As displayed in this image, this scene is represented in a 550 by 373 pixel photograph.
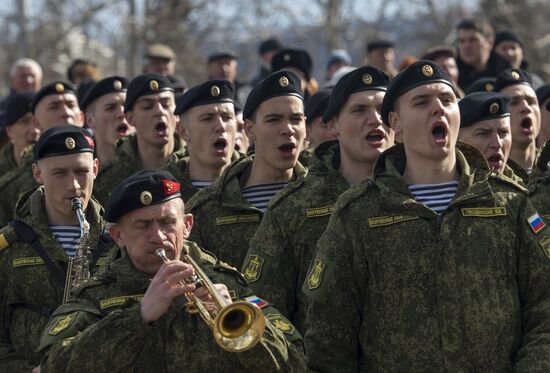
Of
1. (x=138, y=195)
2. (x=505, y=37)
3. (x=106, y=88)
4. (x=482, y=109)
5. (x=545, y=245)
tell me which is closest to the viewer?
(x=545, y=245)

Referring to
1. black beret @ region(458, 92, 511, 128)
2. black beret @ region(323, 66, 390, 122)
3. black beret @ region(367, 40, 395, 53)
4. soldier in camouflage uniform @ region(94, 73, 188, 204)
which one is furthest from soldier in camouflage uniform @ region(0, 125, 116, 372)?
black beret @ region(367, 40, 395, 53)

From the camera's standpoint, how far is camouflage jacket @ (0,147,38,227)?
10234 millimetres

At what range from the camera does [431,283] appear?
19.8 feet

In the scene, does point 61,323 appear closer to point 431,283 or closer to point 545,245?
point 431,283

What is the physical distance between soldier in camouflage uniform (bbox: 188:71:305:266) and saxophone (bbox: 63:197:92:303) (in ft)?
2.44

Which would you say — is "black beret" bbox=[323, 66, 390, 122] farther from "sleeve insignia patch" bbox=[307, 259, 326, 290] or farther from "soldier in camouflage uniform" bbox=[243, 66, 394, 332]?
"sleeve insignia patch" bbox=[307, 259, 326, 290]

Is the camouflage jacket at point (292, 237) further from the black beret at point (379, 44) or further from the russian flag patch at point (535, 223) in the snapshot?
the black beret at point (379, 44)

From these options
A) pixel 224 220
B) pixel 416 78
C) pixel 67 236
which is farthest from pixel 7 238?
pixel 416 78

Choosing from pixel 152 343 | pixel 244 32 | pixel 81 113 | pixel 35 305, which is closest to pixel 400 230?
pixel 152 343

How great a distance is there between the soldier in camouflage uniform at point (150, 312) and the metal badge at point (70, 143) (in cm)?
201

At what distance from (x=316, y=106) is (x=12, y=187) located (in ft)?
8.91

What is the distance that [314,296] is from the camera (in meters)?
6.26

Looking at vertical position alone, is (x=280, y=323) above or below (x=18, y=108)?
below

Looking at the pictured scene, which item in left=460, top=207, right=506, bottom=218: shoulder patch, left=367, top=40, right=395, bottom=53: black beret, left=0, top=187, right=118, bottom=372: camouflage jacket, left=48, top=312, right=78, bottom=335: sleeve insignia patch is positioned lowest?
left=0, top=187, right=118, bottom=372: camouflage jacket
